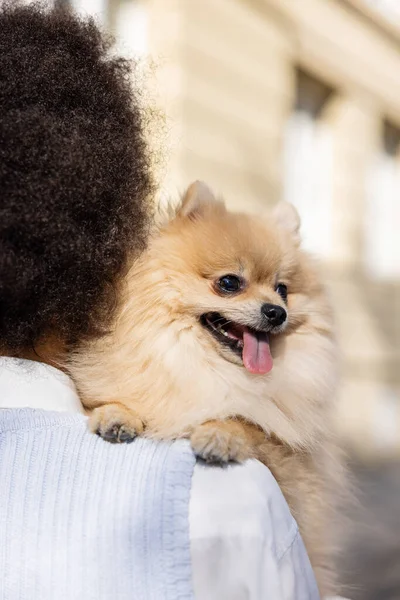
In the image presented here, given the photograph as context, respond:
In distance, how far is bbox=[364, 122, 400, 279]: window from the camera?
1030 cm

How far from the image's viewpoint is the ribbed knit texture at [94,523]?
4.04ft

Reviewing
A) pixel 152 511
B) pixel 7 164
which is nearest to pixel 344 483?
pixel 152 511

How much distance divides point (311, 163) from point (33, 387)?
8.32 meters

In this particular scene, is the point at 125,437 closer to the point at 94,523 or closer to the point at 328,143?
the point at 94,523

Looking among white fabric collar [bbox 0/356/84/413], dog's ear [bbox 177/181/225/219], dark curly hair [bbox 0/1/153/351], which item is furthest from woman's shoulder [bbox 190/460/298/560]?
dog's ear [bbox 177/181/225/219]

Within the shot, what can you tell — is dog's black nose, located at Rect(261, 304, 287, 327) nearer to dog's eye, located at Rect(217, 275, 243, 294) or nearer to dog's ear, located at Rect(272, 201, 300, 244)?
dog's eye, located at Rect(217, 275, 243, 294)

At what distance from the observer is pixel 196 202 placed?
218 centimetres

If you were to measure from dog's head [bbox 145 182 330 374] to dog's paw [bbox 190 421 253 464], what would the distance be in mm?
298

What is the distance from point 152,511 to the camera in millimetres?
1241

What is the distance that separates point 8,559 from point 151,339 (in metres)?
0.74

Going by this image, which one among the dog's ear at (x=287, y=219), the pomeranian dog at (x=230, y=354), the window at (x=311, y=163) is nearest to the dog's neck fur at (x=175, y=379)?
the pomeranian dog at (x=230, y=354)

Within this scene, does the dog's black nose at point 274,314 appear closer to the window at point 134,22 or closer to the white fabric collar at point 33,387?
the white fabric collar at point 33,387

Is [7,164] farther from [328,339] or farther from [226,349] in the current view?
[328,339]

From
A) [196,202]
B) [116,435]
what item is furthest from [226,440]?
[196,202]
